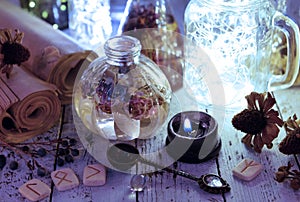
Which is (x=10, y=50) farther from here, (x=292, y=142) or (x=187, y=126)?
(x=292, y=142)

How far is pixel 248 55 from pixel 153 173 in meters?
0.29

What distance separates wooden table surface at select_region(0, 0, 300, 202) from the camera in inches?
32.6

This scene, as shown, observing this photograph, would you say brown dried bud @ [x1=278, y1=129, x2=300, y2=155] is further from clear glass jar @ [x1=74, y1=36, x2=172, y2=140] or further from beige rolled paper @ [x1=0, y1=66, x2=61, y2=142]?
beige rolled paper @ [x1=0, y1=66, x2=61, y2=142]

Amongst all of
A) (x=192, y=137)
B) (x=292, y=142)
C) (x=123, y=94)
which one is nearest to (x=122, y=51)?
(x=123, y=94)

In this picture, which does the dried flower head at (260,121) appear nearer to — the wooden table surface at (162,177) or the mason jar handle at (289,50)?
the wooden table surface at (162,177)

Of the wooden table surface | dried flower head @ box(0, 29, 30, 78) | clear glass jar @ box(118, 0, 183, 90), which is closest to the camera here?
the wooden table surface

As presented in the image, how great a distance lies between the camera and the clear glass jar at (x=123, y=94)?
89 cm

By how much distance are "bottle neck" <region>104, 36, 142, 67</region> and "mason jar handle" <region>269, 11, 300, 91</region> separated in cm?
28

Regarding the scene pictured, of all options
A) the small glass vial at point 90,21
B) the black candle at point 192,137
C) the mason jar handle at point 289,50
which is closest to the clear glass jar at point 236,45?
the mason jar handle at point 289,50

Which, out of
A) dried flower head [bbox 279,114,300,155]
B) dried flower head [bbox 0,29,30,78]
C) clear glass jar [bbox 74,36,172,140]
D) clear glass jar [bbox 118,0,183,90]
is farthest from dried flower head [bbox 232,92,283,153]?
dried flower head [bbox 0,29,30,78]

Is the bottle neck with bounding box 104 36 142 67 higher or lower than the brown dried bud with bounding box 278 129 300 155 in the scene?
higher

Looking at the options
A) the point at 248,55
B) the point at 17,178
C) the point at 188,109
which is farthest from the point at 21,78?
the point at 248,55

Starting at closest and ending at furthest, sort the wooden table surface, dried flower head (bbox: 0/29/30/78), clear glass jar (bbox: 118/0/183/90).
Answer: the wooden table surface → dried flower head (bbox: 0/29/30/78) → clear glass jar (bbox: 118/0/183/90)

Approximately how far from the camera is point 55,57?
1.02 meters
